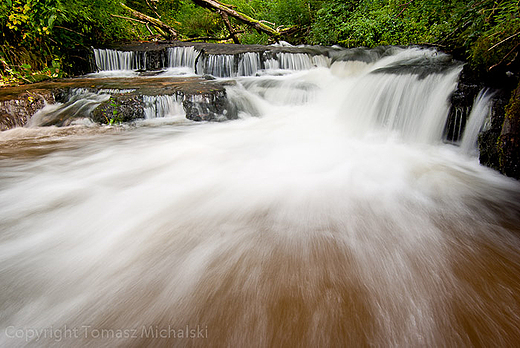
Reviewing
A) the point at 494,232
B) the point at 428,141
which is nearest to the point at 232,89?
the point at 428,141

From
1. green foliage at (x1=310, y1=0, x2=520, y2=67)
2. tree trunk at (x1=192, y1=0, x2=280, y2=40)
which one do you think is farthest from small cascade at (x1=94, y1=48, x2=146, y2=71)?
green foliage at (x1=310, y1=0, x2=520, y2=67)

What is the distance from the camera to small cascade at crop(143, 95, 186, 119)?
15.2ft

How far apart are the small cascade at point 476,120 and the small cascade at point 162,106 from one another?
4318 millimetres

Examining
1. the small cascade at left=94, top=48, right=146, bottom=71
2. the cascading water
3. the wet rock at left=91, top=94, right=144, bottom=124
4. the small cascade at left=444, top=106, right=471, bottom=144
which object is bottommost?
the cascading water

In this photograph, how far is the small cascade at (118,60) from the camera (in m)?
7.32

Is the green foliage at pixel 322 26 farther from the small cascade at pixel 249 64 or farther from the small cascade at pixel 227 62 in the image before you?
the small cascade at pixel 249 64

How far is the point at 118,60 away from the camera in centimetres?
745

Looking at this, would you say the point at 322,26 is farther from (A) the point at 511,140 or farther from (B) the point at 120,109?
(A) the point at 511,140

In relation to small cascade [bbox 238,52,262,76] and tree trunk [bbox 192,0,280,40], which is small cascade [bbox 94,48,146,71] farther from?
tree trunk [bbox 192,0,280,40]

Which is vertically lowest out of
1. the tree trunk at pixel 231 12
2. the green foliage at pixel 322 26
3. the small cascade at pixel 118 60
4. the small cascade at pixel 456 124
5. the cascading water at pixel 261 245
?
the cascading water at pixel 261 245

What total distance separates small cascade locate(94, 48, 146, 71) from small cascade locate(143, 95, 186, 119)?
3.78m

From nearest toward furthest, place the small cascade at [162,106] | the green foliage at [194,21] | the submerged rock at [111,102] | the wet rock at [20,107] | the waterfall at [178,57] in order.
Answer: the wet rock at [20,107] < the submerged rock at [111,102] < the small cascade at [162,106] < the waterfall at [178,57] < the green foliage at [194,21]

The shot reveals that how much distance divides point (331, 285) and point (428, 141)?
312 centimetres

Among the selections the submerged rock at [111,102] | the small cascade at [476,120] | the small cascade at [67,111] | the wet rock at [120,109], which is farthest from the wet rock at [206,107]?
the small cascade at [476,120]
